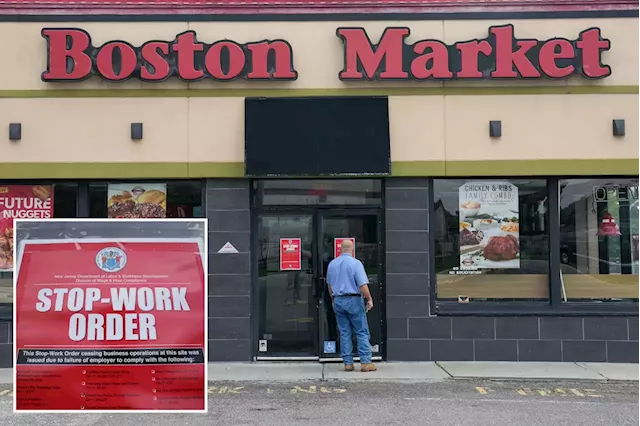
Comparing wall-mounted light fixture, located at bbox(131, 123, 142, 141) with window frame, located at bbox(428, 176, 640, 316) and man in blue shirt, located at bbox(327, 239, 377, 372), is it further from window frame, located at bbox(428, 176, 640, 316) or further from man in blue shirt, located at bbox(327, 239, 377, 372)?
window frame, located at bbox(428, 176, 640, 316)

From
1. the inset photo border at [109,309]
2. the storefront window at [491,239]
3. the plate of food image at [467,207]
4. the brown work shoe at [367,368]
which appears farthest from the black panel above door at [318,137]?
the inset photo border at [109,309]

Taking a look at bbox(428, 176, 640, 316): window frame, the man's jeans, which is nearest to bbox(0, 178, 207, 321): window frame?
the man's jeans

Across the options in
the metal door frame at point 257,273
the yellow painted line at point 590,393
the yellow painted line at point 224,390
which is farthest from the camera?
the metal door frame at point 257,273

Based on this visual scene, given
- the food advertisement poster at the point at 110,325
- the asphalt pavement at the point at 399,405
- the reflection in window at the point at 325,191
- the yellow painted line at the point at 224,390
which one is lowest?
the asphalt pavement at the point at 399,405

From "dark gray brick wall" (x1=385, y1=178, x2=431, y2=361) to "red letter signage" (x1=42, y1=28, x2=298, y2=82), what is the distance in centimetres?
230

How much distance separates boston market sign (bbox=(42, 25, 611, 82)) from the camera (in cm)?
856

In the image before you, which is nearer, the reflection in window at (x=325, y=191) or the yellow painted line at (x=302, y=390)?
the yellow painted line at (x=302, y=390)

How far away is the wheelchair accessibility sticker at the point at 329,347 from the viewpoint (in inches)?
338

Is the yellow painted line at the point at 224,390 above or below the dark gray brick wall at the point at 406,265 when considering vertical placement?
below

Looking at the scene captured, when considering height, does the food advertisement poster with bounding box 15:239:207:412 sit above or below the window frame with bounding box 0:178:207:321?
below

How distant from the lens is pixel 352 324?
8.05 meters

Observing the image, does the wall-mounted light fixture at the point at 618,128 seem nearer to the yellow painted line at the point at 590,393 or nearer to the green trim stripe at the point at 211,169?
the green trim stripe at the point at 211,169

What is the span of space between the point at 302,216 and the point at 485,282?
9.15ft

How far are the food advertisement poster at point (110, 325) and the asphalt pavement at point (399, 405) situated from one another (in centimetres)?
223
